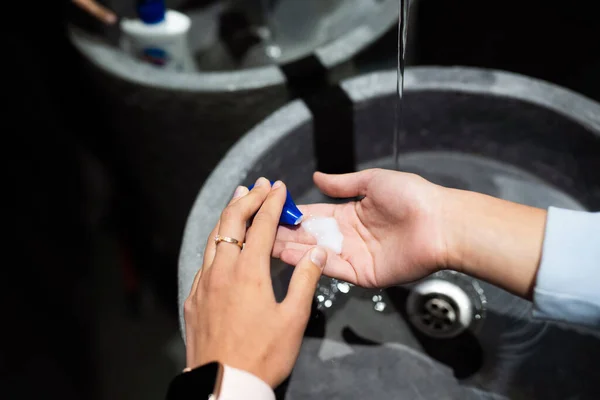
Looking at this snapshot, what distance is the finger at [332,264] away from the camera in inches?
21.0

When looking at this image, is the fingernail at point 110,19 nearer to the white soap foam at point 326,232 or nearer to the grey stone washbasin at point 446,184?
the grey stone washbasin at point 446,184

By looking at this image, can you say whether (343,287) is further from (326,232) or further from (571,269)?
(571,269)

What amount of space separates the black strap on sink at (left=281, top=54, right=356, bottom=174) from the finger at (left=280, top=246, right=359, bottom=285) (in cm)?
16

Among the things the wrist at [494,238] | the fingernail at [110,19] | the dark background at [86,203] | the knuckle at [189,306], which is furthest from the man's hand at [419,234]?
the fingernail at [110,19]

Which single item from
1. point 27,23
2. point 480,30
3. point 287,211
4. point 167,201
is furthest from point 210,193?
point 480,30

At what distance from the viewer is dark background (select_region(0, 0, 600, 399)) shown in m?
0.91

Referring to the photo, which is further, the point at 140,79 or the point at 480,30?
the point at 480,30

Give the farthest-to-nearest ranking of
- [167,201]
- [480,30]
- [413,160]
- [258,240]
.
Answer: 1. [480,30]
2. [167,201]
3. [413,160]
4. [258,240]

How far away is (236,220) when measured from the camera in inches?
19.3

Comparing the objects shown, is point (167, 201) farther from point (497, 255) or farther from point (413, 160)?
point (497, 255)

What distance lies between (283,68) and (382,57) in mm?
163

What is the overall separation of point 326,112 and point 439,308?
0.87 ft

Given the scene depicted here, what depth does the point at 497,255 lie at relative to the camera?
0.49m

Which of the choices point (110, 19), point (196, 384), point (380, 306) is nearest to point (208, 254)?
point (196, 384)
